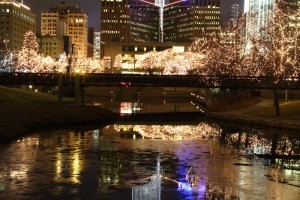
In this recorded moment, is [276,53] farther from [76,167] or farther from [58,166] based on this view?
[58,166]

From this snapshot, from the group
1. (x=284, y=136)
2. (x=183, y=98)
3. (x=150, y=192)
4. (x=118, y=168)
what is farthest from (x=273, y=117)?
(x=183, y=98)

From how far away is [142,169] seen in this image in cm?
3344

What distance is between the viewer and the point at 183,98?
→ 174m

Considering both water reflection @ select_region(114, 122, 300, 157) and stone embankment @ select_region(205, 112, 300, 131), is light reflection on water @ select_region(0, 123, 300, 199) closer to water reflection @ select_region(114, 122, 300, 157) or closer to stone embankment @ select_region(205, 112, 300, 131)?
water reflection @ select_region(114, 122, 300, 157)

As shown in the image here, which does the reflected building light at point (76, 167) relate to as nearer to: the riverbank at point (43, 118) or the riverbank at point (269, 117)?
the riverbank at point (43, 118)

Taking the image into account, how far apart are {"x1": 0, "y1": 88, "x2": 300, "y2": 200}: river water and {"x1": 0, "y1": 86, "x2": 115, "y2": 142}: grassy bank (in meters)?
2.17

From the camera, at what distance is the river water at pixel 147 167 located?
86.5 feet

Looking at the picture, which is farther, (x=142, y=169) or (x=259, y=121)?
(x=259, y=121)

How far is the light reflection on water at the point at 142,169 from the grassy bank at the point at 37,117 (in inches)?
104

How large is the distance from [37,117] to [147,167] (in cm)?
3320

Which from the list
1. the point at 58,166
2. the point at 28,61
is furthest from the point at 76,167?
the point at 28,61

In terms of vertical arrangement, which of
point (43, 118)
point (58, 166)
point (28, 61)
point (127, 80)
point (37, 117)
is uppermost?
point (28, 61)

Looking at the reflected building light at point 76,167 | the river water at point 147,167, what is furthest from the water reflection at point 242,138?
the reflected building light at point 76,167

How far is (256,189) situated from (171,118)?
6189cm
